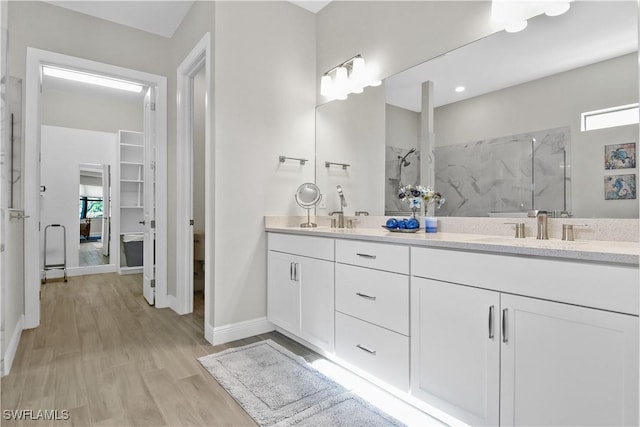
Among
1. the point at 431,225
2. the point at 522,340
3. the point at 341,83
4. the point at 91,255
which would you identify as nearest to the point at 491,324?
the point at 522,340

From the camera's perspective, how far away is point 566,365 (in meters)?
1.08

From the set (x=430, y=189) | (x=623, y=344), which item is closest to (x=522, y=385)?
(x=623, y=344)

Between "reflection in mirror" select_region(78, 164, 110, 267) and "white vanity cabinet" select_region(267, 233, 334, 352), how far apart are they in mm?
4138

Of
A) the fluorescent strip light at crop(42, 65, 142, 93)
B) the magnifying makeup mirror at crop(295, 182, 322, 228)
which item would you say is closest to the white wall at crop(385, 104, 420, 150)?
the magnifying makeup mirror at crop(295, 182, 322, 228)

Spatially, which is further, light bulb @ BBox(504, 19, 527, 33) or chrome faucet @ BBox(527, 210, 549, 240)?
light bulb @ BBox(504, 19, 527, 33)

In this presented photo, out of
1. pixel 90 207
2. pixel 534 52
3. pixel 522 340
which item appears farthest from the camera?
pixel 90 207

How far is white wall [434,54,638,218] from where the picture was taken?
4.70ft

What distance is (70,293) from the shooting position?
3881mm

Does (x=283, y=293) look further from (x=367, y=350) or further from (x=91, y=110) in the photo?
(x=91, y=110)

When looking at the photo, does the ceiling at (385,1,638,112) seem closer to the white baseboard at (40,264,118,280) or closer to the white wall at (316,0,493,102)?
the white wall at (316,0,493,102)

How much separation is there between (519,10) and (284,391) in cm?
231

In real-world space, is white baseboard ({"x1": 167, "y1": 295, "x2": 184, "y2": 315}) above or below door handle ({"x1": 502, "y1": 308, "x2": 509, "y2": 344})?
below

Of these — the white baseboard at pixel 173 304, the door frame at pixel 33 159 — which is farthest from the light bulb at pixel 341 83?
the white baseboard at pixel 173 304

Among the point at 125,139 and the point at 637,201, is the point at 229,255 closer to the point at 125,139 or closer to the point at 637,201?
the point at 637,201
